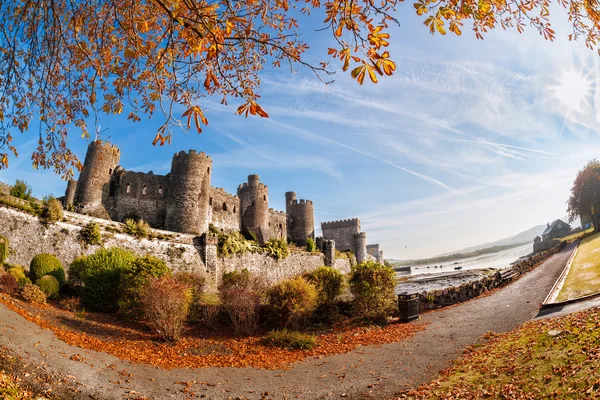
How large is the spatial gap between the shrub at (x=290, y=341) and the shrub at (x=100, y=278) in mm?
8117

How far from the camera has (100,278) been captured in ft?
51.0

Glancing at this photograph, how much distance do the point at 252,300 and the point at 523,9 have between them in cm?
1237

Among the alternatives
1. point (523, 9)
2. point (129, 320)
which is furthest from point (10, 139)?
point (129, 320)

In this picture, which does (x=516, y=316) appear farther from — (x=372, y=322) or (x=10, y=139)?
(x=10, y=139)

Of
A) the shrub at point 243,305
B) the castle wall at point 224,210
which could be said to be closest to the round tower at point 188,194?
the castle wall at point 224,210

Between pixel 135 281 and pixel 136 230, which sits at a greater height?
pixel 136 230

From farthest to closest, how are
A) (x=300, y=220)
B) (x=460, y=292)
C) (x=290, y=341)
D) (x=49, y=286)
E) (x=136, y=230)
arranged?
(x=300, y=220)
(x=136, y=230)
(x=460, y=292)
(x=49, y=286)
(x=290, y=341)

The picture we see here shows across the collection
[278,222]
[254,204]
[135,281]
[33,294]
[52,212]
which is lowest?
[33,294]

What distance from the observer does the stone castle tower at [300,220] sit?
46.8 m

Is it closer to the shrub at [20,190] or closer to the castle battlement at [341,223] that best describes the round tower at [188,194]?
the shrub at [20,190]

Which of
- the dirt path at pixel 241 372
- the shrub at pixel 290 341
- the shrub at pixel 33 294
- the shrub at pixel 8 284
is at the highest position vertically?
the shrub at pixel 8 284

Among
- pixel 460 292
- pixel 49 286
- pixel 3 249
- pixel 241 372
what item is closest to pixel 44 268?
pixel 49 286

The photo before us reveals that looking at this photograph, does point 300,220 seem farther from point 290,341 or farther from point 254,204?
point 290,341

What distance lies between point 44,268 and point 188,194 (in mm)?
14735
